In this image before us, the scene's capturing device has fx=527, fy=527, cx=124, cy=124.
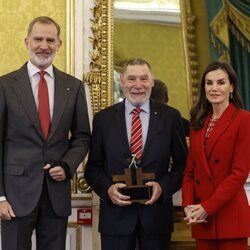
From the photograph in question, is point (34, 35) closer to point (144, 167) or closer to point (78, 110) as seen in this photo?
point (78, 110)

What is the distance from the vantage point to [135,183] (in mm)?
2422

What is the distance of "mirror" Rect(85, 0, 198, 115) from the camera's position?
3146 mm

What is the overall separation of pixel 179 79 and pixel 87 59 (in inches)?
22.5

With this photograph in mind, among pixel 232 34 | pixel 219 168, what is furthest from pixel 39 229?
pixel 232 34

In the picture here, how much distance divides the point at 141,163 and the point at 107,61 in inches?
35.5

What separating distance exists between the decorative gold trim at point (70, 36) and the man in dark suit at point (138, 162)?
2.06 ft

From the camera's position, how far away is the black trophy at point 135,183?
2.37m

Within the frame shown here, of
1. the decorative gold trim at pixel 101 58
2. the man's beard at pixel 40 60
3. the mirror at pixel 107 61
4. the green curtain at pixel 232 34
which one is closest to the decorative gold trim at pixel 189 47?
the mirror at pixel 107 61

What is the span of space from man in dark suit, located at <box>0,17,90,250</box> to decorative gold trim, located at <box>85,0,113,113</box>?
682 mm

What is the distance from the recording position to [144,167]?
98.0 inches

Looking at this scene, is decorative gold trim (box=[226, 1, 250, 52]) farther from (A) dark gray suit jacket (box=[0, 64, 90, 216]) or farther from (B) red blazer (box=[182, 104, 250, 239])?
(A) dark gray suit jacket (box=[0, 64, 90, 216])

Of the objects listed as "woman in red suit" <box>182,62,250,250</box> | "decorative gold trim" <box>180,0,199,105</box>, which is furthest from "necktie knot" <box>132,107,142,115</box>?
"decorative gold trim" <box>180,0,199,105</box>

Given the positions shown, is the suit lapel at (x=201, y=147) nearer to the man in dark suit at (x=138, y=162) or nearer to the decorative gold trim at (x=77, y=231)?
the man in dark suit at (x=138, y=162)

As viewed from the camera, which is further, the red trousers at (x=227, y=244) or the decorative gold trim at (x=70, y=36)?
the decorative gold trim at (x=70, y=36)
